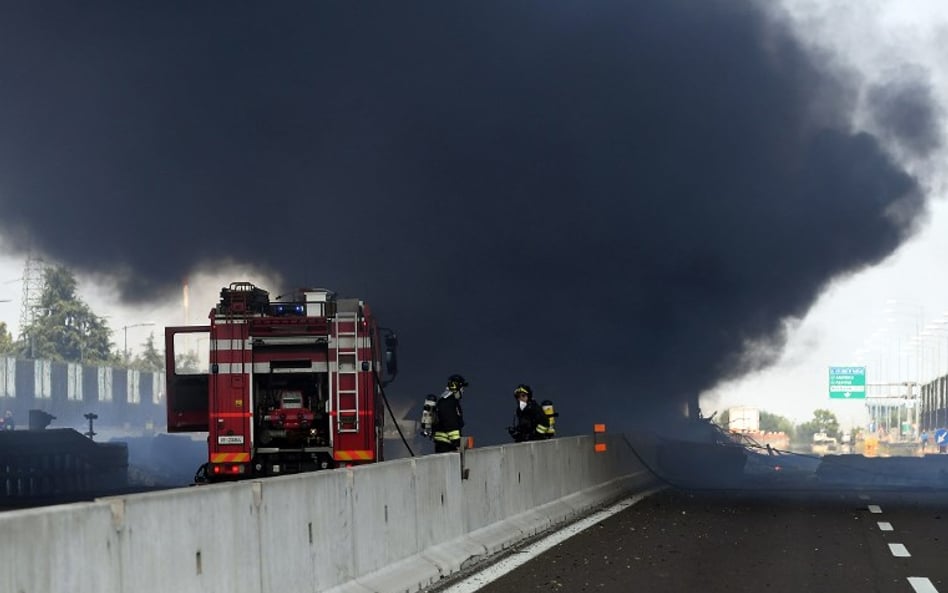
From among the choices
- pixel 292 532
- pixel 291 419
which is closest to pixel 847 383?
pixel 291 419

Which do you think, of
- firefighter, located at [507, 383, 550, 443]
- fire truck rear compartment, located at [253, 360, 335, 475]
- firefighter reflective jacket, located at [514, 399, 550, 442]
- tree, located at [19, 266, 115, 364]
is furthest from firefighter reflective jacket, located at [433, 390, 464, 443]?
tree, located at [19, 266, 115, 364]

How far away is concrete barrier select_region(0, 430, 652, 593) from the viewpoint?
6.32 meters

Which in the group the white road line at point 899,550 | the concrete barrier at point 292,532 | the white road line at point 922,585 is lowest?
the white road line at point 899,550

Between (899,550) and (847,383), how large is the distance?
257ft

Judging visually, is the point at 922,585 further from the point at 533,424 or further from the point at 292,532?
the point at 533,424

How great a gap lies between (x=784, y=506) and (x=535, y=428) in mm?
3714

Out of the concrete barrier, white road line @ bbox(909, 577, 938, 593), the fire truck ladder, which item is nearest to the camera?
the concrete barrier

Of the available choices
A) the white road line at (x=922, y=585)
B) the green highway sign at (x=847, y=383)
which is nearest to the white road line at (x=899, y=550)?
the white road line at (x=922, y=585)

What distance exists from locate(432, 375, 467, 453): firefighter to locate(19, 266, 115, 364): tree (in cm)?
12582

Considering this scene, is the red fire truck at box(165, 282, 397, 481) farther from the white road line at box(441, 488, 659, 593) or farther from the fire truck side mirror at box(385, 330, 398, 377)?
the white road line at box(441, 488, 659, 593)

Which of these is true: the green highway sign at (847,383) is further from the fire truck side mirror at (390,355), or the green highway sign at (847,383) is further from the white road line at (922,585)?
the white road line at (922,585)

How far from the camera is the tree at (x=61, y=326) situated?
14262 centimetres

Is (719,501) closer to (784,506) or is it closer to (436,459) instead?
(784,506)

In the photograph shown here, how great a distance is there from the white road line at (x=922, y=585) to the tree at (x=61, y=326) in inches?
5256
